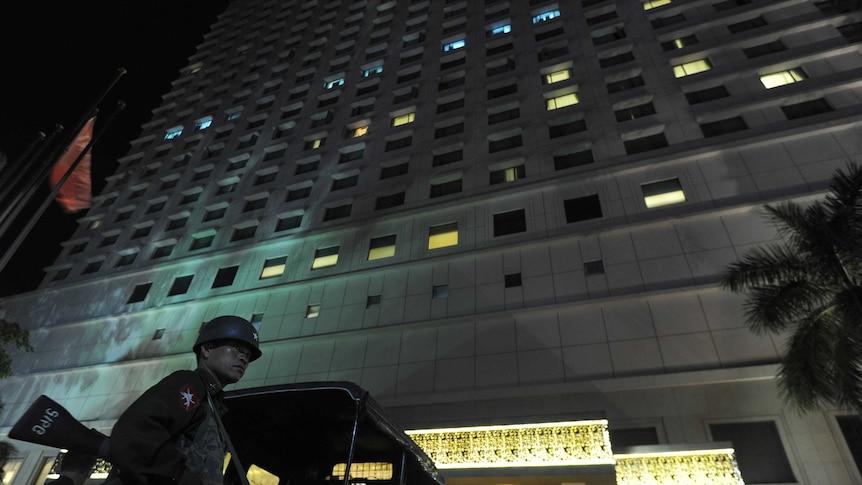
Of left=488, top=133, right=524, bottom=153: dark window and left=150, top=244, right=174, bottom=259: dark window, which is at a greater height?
left=488, top=133, right=524, bottom=153: dark window

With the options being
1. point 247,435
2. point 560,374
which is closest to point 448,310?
point 560,374

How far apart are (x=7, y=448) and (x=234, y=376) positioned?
24.8 meters

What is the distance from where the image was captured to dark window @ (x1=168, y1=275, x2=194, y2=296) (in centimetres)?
2564

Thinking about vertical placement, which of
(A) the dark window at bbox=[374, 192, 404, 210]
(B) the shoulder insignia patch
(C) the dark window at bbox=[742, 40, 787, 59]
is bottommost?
(B) the shoulder insignia patch

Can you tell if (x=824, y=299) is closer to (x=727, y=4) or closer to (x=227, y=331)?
(x=227, y=331)

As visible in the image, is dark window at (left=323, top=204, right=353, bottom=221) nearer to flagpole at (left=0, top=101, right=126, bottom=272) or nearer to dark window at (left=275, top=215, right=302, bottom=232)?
dark window at (left=275, top=215, right=302, bottom=232)

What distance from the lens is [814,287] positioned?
11.1 meters

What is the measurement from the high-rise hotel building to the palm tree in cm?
303

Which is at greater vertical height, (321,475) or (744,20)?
(744,20)

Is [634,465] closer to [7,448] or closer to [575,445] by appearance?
[575,445]

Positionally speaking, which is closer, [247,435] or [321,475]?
[247,435]

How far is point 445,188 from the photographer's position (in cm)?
2377

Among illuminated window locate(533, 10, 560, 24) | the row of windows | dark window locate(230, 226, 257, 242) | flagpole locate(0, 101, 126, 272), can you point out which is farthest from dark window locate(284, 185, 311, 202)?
illuminated window locate(533, 10, 560, 24)

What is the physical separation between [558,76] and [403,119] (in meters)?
9.83
